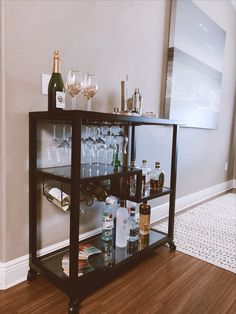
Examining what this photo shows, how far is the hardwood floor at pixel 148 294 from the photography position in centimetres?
125

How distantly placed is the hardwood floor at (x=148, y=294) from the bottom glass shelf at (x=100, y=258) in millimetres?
116

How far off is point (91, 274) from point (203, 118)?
7.72 ft

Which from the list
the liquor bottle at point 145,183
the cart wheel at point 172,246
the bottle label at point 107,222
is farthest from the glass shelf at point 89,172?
the cart wheel at point 172,246

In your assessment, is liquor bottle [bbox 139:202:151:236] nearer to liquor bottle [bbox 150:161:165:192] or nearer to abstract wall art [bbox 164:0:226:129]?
liquor bottle [bbox 150:161:165:192]

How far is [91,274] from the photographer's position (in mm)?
1315

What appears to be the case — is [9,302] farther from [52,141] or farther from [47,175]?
[52,141]

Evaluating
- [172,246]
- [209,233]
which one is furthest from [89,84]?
[209,233]

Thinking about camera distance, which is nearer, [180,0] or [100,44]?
[100,44]

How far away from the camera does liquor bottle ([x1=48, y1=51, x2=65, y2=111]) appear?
1309 millimetres

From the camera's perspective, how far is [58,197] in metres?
1.40

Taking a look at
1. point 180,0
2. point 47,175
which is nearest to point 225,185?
point 180,0

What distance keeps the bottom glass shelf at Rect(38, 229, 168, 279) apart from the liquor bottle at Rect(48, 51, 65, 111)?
0.85 meters

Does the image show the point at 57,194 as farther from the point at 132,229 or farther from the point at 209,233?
the point at 209,233

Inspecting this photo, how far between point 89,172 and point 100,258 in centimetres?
52
